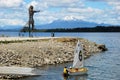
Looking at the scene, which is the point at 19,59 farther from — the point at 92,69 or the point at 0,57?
the point at 92,69

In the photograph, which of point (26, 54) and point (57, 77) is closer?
point (57, 77)

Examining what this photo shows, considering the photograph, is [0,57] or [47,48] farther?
[47,48]

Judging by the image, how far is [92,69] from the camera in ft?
178

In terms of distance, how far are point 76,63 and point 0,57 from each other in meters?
10.0

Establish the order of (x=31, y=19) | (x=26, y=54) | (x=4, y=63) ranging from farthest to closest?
1. (x=31, y=19)
2. (x=26, y=54)
3. (x=4, y=63)

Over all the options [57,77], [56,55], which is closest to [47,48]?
[56,55]

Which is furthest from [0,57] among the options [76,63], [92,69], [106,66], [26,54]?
[106,66]

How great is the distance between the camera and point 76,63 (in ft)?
163

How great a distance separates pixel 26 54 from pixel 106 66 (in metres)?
12.4

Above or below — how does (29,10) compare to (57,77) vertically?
above

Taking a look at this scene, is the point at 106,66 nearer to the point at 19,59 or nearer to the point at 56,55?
the point at 56,55

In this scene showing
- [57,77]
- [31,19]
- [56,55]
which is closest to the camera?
[57,77]

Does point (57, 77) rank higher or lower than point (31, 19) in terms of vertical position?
lower

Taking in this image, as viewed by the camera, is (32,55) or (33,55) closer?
(32,55)
